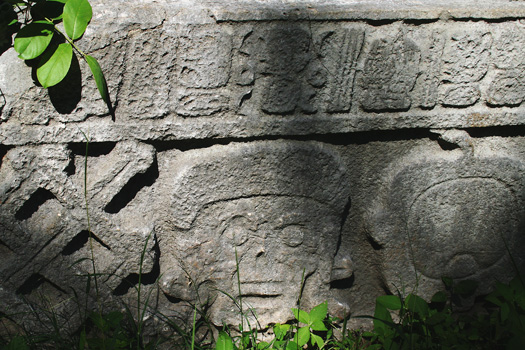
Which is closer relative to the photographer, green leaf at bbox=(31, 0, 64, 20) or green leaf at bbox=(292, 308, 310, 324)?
green leaf at bbox=(31, 0, 64, 20)

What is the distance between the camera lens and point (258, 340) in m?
1.29

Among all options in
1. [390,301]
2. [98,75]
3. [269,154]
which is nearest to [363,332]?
[390,301]

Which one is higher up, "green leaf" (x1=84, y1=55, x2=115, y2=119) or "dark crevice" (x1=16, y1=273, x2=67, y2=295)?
"green leaf" (x1=84, y1=55, x2=115, y2=119)

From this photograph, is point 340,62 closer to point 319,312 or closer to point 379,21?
point 379,21

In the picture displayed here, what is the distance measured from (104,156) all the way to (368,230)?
2.33 ft

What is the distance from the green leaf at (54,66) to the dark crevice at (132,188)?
0.28 m

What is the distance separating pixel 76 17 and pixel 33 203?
1.48 ft

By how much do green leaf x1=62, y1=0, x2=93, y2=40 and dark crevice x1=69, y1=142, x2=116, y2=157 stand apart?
25 centimetres

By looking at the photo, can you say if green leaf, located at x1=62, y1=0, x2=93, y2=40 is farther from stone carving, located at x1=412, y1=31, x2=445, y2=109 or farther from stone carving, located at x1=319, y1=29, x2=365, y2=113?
stone carving, located at x1=412, y1=31, x2=445, y2=109

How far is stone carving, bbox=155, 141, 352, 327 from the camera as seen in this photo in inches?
45.0

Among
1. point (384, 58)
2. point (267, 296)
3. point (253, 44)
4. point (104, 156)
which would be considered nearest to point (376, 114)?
point (384, 58)

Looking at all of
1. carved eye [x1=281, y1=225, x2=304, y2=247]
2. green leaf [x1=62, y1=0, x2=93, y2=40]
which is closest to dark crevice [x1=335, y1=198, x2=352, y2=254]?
carved eye [x1=281, y1=225, x2=304, y2=247]

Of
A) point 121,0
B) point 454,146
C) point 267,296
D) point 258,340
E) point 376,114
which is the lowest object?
point 258,340

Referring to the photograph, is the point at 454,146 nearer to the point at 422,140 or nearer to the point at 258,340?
the point at 422,140
